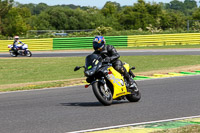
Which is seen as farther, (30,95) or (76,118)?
(30,95)

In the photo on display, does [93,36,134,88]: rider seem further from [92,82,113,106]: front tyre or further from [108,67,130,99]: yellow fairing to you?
[92,82,113,106]: front tyre

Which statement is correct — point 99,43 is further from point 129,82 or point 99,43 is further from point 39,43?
point 39,43

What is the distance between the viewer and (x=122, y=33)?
1665 inches

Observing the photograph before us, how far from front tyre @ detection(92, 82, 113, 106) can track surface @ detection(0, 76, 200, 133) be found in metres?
0.14

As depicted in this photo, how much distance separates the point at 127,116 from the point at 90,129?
4.04 ft

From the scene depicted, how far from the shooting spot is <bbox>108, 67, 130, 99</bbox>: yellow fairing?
8836mm

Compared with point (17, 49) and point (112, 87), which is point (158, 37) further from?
point (112, 87)

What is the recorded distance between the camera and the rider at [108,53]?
879 cm

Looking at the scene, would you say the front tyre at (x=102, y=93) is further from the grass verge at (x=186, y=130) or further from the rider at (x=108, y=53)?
the grass verge at (x=186, y=130)

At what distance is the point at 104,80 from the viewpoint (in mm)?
8641

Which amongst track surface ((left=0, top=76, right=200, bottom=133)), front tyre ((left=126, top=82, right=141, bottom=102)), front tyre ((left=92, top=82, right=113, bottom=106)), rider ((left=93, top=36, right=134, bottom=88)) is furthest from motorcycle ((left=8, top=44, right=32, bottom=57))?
front tyre ((left=92, top=82, right=113, bottom=106))

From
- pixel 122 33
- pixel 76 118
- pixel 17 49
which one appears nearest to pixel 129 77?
pixel 76 118

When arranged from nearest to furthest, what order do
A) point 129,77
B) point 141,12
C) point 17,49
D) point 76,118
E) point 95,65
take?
point 76,118
point 95,65
point 129,77
point 17,49
point 141,12

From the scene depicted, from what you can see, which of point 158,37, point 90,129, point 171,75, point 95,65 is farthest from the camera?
point 158,37
